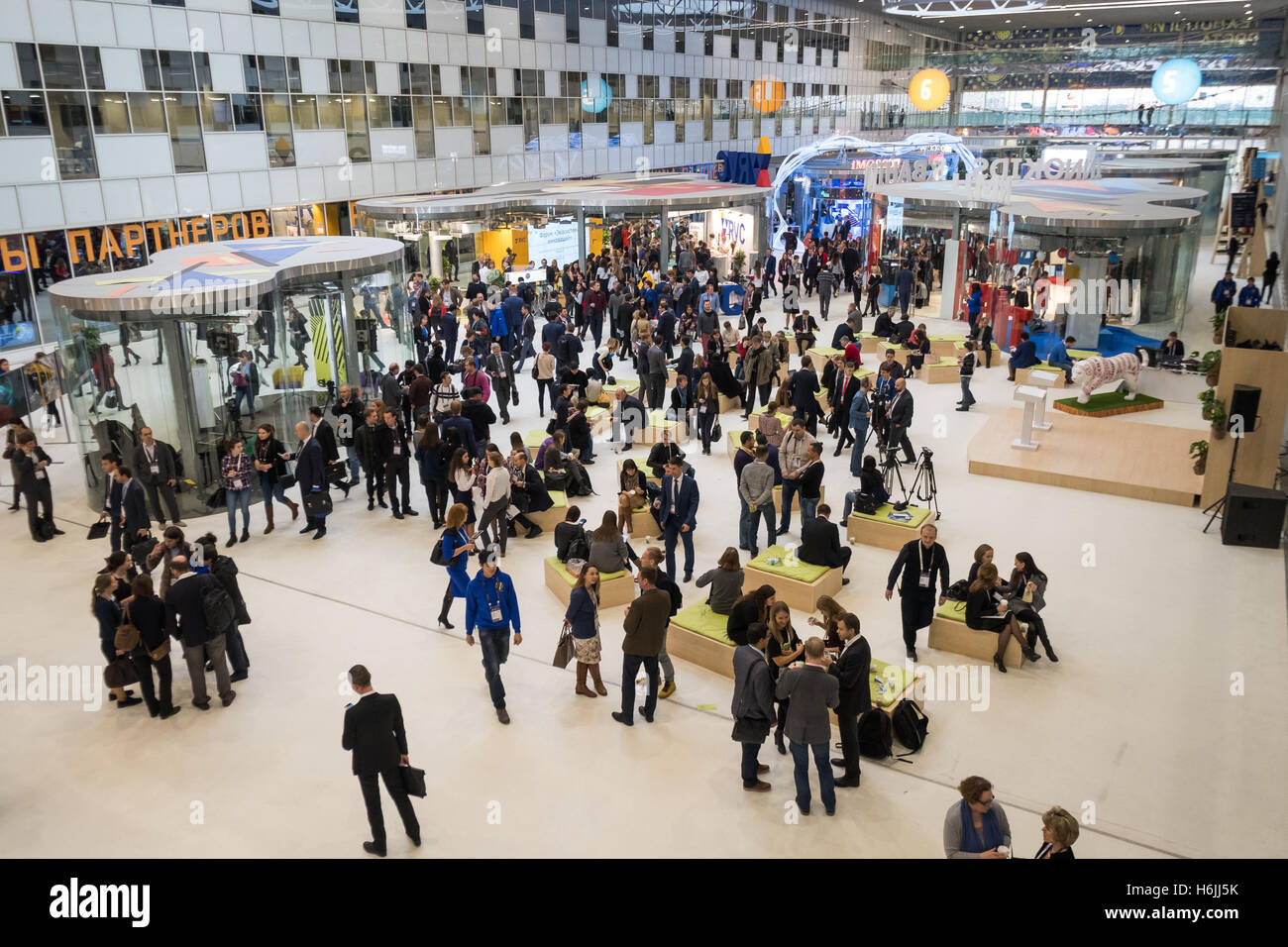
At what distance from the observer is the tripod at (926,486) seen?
11.8m

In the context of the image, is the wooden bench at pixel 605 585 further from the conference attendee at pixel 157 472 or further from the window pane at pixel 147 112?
the window pane at pixel 147 112

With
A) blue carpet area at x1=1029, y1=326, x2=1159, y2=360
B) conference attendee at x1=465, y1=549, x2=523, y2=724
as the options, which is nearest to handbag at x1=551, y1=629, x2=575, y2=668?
conference attendee at x1=465, y1=549, x2=523, y2=724

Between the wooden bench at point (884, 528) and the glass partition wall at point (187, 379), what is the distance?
741 cm

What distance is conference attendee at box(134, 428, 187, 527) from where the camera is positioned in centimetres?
1134

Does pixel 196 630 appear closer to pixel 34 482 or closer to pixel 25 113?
pixel 34 482

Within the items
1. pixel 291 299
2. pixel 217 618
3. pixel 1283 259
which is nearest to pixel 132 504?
pixel 217 618

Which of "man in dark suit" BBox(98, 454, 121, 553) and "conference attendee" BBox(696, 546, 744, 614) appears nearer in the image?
"conference attendee" BBox(696, 546, 744, 614)

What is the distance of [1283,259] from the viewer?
25.2 metres

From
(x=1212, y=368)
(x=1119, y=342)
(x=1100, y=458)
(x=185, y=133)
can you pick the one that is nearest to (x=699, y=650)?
(x=1100, y=458)

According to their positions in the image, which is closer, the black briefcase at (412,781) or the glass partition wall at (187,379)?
the black briefcase at (412,781)

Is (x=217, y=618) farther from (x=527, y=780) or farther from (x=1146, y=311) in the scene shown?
(x=1146, y=311)

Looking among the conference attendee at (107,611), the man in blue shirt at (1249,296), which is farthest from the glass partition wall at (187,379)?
the man in blue shirt at (1249,296)

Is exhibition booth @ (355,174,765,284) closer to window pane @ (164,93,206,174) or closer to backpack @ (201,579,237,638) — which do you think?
window pane @ (164,93,206,174)

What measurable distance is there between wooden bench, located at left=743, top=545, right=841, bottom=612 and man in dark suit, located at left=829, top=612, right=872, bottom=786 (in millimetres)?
2482
